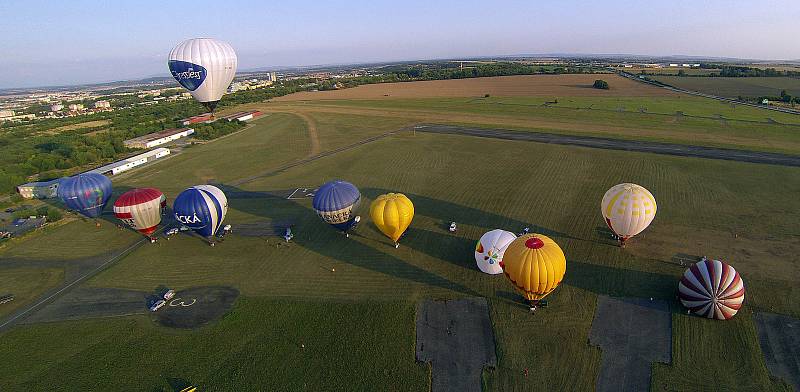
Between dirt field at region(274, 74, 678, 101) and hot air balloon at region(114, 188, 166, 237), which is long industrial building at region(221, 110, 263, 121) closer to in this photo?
dirt field at region(274, 74, 678, 101)

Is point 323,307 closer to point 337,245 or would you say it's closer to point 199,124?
point 337,245

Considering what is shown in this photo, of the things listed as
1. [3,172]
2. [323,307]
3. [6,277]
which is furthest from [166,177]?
[323,307]

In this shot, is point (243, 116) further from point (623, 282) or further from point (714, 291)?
point (714, 291)

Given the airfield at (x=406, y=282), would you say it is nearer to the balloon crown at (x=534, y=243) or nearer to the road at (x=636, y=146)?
the road at (x=636, y=146)

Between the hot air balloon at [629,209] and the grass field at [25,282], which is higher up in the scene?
the hot air balloon at [629,209]

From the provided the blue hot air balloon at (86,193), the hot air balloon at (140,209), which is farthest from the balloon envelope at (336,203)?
the blue hot air balloon at (86,193)

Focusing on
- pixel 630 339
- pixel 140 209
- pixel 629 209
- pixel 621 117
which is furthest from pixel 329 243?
pixel 621 117

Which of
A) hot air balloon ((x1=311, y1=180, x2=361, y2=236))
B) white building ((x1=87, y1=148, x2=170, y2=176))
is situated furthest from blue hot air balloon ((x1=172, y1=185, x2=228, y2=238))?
white building ((x1=87, y1=148, x2=170, y2=176))
